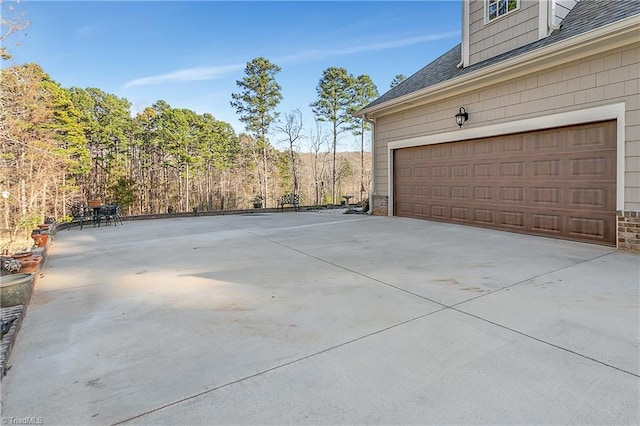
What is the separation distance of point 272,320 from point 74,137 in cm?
2081

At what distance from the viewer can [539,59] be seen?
5488 mm

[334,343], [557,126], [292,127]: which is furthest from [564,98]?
[292,127]

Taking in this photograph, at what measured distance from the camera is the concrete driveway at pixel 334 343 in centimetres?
150

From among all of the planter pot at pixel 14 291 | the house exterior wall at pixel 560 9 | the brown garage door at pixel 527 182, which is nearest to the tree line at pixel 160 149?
the planter pot at pixel 14 291

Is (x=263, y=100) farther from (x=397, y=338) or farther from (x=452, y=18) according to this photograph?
(x=397, y=338)

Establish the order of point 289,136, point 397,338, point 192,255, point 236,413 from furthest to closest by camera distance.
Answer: point 289,136 → point 192,255 → point 397,338 → point 236,413

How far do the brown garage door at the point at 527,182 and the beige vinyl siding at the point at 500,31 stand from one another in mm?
1784

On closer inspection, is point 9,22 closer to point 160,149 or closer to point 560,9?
point 560,9

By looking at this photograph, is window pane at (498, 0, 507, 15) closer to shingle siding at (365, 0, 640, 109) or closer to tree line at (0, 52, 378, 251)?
shingle siding at (365, 0, 640, 109)

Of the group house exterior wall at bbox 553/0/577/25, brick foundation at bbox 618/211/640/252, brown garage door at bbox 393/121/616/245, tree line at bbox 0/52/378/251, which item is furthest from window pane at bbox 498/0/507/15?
tree line at bbox 0/52/378/251

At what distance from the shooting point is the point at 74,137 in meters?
18.1

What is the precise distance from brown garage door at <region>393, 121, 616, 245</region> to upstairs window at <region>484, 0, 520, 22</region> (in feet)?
8.10

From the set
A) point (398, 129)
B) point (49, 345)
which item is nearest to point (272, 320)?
point (49, 345)

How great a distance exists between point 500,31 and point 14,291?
8.42 meters
